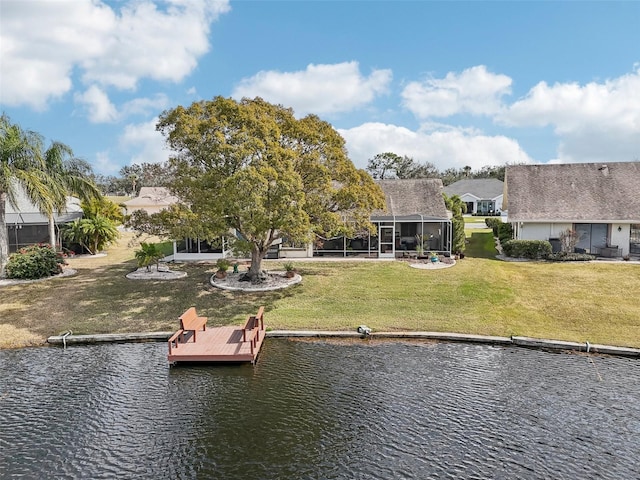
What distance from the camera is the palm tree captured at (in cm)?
1883

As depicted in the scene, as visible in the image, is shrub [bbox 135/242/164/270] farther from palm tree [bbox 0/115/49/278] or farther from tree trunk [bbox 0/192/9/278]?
tree trunk [bbox 0/192/9/278]

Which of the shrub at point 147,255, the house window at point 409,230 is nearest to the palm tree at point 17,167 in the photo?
the shrub at point 147,255

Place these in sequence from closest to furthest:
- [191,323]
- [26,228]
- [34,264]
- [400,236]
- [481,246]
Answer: [191,323] → [34,264] → [400,236] → [26,228] → [481,246]

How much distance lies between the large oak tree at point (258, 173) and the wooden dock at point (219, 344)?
171 inches

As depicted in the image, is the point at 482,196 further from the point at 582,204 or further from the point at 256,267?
the point at 256,267

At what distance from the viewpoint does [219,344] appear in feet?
41.2

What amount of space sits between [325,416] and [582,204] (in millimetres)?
23793

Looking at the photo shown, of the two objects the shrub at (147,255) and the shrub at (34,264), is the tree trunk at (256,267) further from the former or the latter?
the shrub at (34,264)

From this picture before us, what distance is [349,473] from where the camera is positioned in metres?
7.36

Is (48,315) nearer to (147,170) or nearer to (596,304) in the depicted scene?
(147,170)

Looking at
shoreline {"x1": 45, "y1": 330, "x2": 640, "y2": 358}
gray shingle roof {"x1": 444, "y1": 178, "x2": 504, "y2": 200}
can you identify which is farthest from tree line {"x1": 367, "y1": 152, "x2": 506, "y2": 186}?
shoreline {"x1": 45, "y1": 330, "x2": 640, "y2": 358}

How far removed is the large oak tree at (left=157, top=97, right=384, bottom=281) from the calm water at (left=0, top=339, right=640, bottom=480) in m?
5.82

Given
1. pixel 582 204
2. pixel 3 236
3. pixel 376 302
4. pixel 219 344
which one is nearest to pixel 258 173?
pixel 219 344

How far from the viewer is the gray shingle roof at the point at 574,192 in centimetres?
2539
